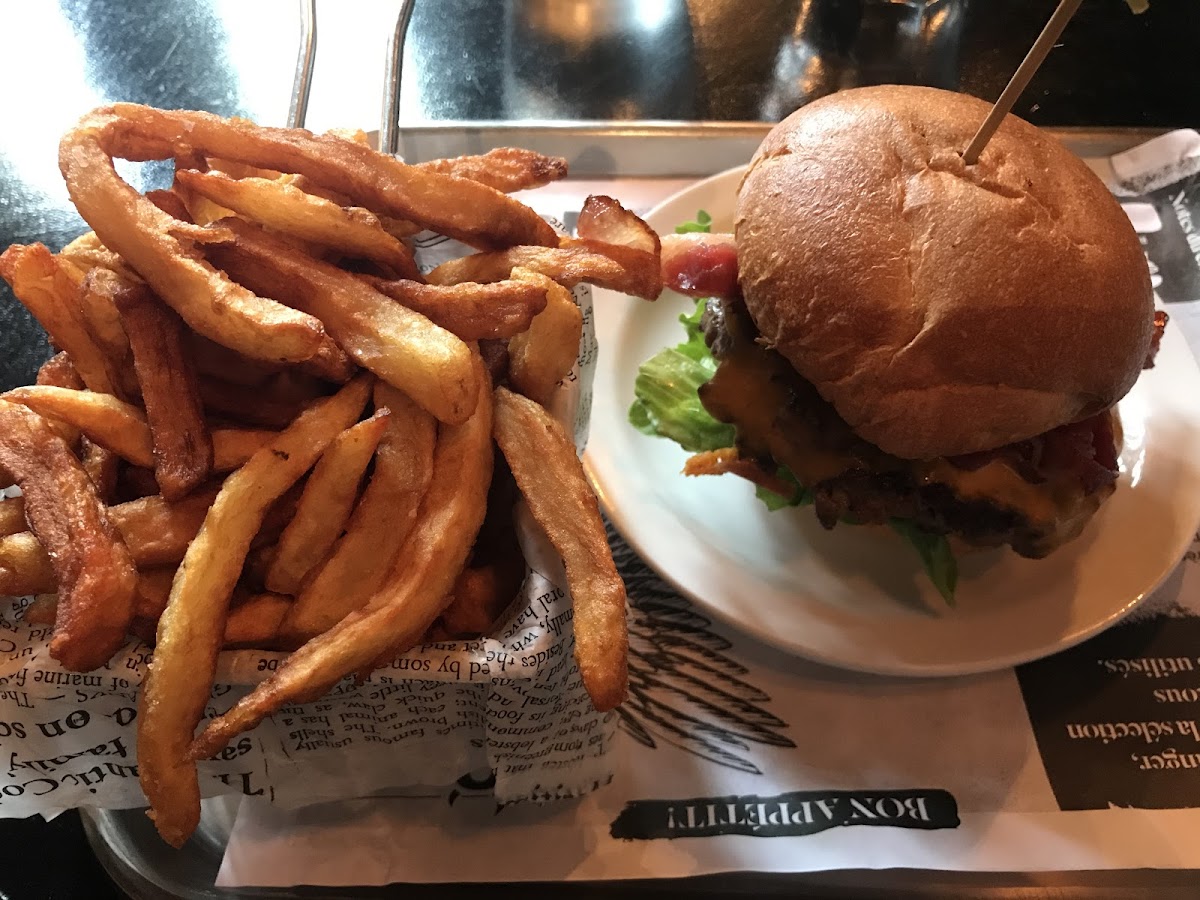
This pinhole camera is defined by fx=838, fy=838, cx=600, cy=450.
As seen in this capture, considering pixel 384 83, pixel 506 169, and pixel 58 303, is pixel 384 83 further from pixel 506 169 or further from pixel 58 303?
pixel 58 303

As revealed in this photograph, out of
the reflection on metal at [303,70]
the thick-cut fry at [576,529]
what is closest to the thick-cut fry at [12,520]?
the thick-cut fry at [576,529]

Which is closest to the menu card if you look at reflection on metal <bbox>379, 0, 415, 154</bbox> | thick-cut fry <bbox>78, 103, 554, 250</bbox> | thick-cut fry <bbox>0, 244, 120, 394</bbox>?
thick-cut fry <bbox>0, 244, 120, 394</bbox>

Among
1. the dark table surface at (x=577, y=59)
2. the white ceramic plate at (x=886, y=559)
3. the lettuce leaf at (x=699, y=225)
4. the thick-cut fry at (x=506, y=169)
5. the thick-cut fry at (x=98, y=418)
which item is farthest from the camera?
the dark table surface at (x=577, y=59)

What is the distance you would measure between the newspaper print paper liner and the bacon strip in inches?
18.3

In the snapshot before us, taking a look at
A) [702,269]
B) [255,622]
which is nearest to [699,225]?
[702,269]

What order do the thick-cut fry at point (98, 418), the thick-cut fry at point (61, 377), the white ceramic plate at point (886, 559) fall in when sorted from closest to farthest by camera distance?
the thick-cut fry at point (98, 418), the thick-cut fry at point (61, 377), the white ceramic plate at point (886, 559)

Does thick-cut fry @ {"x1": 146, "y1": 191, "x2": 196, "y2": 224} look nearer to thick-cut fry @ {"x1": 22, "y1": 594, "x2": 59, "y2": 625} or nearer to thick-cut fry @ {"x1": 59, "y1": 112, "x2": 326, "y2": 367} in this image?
thick-cut fry @ {"x1": 59, "y1": 112, "x2": 326, "y2": 367}

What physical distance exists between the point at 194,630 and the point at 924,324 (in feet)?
3.20

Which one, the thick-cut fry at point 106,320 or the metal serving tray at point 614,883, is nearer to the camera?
the thick-cut fry at point 106,320

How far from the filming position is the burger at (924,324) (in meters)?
1.17

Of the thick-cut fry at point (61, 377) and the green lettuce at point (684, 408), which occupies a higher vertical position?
the thick-cut fry at point (61, 377)

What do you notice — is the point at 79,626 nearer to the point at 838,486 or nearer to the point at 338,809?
the point at 338,809

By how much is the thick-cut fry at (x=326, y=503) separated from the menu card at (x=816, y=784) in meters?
0.52

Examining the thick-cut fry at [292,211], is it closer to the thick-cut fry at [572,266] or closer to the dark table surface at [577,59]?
the thick-cut fry at [572,266]
